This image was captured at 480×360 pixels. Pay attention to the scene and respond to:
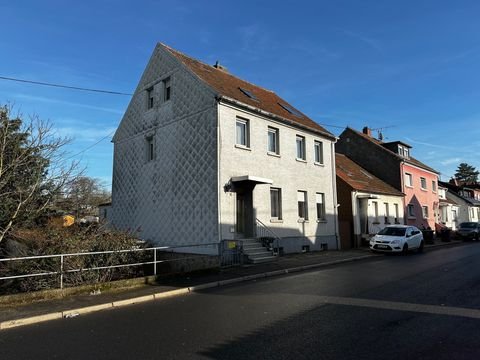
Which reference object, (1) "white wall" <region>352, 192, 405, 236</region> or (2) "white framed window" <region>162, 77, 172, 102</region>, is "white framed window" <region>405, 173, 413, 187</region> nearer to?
(1) "white wall" <region>352, 192, 405, 236</region>

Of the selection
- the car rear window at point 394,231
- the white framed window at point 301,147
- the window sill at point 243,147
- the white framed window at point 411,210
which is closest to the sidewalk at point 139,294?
the window sill at point 243,147

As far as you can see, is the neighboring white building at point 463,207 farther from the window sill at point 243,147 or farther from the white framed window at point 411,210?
the window sill at point 243,147

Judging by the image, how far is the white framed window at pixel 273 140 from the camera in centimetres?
2006

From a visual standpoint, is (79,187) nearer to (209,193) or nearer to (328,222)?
(209,193)

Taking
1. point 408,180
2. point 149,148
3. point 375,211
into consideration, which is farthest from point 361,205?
point 149,148

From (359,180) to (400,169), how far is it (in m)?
6.76

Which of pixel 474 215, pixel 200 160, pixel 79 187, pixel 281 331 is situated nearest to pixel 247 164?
pixel 200 160

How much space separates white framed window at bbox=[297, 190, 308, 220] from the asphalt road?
1053cm

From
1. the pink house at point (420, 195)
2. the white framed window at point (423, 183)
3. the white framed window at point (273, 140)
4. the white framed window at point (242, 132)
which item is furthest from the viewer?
the white framed window at point (423, 183)

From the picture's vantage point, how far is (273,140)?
20328mm

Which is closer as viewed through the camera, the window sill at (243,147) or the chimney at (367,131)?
the window sill at (243,147)

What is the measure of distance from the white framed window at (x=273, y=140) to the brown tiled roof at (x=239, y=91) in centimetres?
83

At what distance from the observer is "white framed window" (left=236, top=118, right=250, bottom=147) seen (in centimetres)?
1831

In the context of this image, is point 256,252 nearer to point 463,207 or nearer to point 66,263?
point 66,263
